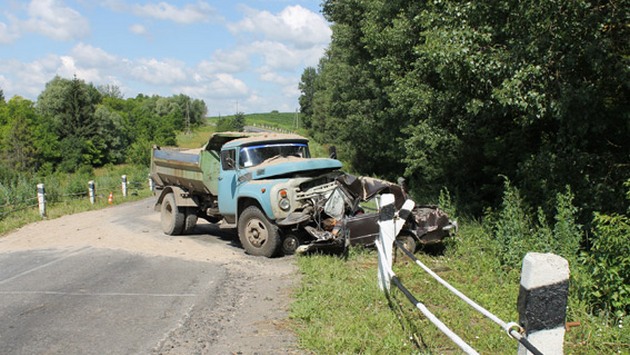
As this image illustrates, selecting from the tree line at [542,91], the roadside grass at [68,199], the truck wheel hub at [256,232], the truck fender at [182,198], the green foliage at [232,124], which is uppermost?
the green foliage at [232,124]

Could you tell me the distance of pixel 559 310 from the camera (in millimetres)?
2824

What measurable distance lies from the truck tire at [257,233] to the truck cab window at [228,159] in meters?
1.23

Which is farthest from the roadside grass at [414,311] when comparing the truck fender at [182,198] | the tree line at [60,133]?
the tree line at [60,133]

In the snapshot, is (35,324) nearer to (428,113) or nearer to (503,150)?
(503,150)

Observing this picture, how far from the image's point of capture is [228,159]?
10.8 meters

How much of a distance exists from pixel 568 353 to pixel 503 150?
739 centimetres

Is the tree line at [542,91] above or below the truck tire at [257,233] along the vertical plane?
above

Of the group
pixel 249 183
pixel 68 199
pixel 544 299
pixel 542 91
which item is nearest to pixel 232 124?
pixel 68 199

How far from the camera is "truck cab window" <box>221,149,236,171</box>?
10789mm

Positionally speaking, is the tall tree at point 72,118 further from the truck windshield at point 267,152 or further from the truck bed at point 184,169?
the truck windshield at point 267,152

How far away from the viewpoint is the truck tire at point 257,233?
9.60m

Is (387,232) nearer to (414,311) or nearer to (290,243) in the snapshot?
(414,311)

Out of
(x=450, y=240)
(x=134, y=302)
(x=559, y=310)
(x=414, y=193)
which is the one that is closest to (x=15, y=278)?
(x=134, y=302)

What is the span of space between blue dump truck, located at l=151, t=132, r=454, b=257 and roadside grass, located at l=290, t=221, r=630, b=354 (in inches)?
22.6
